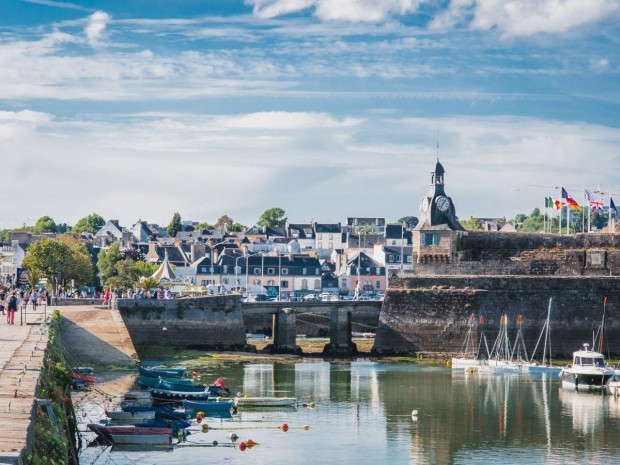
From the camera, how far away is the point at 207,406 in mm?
42969

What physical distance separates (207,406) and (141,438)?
7.35 metres

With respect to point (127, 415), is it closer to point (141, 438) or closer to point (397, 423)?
point (141, 438)

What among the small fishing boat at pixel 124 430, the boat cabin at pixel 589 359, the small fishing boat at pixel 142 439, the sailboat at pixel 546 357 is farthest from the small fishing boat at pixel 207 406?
the sailboat at pixel 546 357

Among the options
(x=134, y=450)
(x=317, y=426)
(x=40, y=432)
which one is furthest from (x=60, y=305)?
(x=40, y=432)

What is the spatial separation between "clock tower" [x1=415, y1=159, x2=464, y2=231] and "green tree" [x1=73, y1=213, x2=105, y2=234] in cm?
11690

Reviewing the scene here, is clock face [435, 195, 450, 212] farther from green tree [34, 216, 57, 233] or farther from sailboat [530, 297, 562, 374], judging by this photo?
green tree [34, 216, 57, 233]

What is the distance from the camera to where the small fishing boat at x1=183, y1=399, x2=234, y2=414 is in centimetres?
4266

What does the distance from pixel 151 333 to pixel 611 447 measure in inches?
1206

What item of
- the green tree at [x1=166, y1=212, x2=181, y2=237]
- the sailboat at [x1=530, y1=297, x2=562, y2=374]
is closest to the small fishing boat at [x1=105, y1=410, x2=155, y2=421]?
A: the sailboat at [x1=530, y1=297, x2=562, y2=374]

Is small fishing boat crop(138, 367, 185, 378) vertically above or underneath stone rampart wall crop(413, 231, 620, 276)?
underneath

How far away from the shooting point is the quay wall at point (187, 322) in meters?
64.8

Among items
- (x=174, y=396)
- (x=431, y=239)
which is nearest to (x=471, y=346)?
(x=431, y=239)

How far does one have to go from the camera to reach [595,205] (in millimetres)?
80688

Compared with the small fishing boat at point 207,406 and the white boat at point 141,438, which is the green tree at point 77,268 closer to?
the small fishing boat at point 207,406
